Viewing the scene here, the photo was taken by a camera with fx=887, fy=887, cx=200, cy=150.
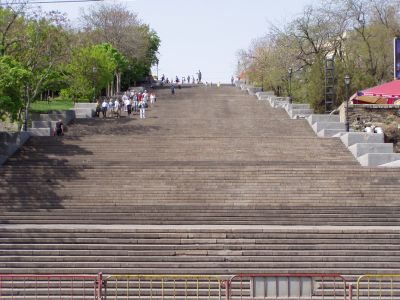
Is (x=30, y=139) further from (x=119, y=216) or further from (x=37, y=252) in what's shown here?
(x=37, y=252)

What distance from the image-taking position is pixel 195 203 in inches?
1139

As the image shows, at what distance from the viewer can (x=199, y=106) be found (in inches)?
2106

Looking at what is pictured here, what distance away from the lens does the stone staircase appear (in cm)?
2328

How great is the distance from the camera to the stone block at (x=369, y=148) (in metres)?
35.1

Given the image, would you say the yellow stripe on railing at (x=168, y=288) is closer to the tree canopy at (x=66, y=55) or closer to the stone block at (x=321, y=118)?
the tree canopy at (x=66, y=55)

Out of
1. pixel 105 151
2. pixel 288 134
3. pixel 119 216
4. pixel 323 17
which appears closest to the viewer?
pixel 119 216

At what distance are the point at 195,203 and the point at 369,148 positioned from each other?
30.7ft

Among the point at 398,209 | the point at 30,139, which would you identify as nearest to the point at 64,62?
the point at 30,139

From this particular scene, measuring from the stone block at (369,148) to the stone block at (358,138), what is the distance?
110 cm

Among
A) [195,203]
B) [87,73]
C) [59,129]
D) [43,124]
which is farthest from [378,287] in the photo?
[87,73]

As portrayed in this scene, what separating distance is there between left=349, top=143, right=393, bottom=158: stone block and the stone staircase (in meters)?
0.37

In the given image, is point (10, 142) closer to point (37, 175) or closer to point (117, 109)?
point (37, 175)

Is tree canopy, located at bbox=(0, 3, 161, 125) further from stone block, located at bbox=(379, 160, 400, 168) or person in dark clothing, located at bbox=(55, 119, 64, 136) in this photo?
stone block, located at bbox=(379, 160, 400, 168)

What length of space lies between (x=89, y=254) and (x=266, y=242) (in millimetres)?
4748
